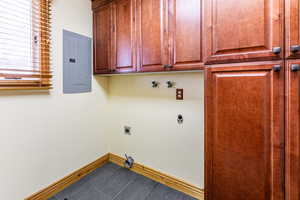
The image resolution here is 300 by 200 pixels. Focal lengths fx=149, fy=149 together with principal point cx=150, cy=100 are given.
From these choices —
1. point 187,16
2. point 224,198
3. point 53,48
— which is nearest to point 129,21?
point 187,16

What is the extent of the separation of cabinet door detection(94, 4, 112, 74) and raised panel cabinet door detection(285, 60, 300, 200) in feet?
5.56

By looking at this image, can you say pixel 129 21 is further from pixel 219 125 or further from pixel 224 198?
pixel 224 198

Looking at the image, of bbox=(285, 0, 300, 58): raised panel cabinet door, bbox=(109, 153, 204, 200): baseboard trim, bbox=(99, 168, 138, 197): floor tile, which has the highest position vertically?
bbox=(285, 0, 300, 58): raised panel cabinet door

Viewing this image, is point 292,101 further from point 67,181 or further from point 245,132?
point 67,181

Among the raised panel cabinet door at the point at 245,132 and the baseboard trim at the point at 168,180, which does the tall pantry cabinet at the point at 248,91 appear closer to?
the raised panel cabinet door at the point at 245,132

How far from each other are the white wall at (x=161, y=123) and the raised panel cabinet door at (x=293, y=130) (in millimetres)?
765

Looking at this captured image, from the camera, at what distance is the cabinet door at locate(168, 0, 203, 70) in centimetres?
121

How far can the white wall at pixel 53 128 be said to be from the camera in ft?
4.46

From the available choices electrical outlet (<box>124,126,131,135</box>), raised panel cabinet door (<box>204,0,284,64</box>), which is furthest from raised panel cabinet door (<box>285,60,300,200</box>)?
electrical outlet (<box>124,126,131,135</box>)

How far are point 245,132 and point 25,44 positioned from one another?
2026mm

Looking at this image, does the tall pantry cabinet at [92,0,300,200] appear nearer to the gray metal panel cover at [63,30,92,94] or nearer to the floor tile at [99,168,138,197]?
Result: the floor tile at [99,168,138,197]

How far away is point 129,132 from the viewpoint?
2.16 m

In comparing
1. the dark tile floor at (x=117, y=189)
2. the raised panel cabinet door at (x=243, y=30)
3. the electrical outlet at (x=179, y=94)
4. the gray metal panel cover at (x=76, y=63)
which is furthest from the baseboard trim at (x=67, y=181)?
the raised panel cabinet door at (x=243, y=30)

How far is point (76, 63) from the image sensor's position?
186 cm
